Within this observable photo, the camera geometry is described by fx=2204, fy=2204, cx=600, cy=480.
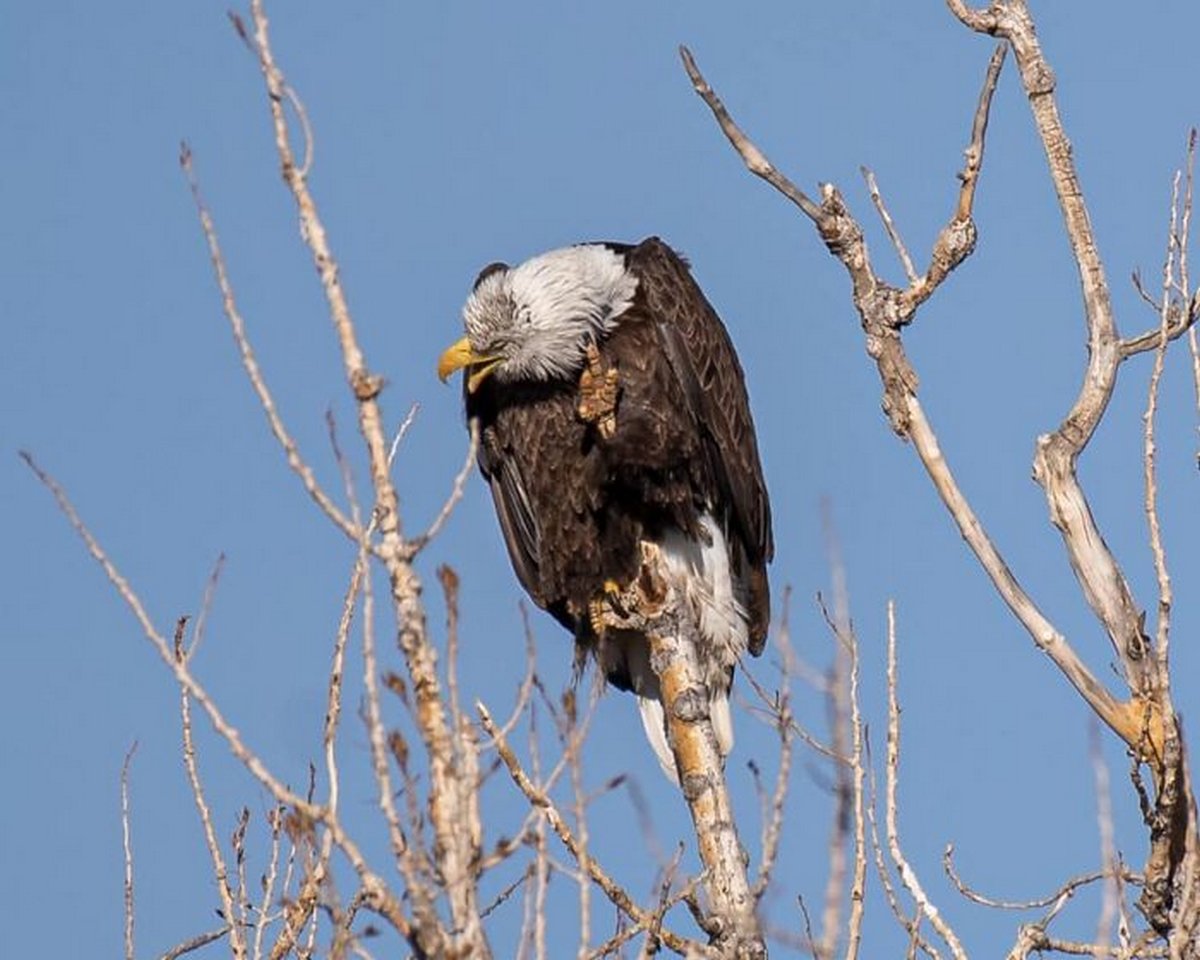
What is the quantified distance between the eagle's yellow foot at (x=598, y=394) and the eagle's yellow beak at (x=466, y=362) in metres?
0.32

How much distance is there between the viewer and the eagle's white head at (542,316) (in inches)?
291

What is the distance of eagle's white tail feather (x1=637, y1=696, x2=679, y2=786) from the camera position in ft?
24.9

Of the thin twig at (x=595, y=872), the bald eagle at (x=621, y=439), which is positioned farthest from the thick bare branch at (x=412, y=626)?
the bald eagle at (x=621, y=439)

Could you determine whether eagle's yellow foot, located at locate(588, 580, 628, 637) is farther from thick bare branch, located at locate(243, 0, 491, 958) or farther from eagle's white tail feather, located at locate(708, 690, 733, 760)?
thick bare branch, located at locate(243, 0, 491, 958)

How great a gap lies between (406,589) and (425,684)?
15 cm

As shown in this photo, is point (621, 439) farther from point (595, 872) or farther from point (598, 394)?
point (595, 872)

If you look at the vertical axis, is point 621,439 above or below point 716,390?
below

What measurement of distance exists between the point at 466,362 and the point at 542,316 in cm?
31

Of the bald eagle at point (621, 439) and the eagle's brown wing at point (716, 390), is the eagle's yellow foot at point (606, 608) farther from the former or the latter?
the eagle's brown wing at point (716, 390)

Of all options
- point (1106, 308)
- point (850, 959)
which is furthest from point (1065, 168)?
point (850, 959)

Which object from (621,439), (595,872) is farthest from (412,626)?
(621,439)

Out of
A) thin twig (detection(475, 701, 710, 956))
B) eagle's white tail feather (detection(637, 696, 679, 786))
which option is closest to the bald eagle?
eagle's white tail feather (detection(637, 696, 679, 786))

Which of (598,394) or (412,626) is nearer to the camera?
(412,626)

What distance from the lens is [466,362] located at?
24.5 feet
